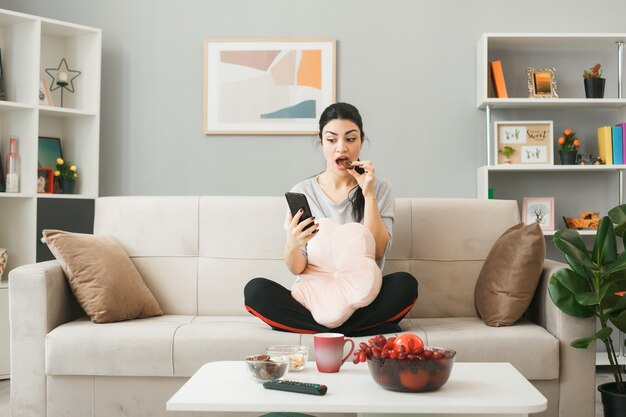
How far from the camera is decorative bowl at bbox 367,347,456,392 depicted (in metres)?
1.69

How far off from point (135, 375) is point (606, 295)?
165cm

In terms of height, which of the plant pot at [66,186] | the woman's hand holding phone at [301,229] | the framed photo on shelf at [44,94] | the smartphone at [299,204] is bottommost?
the woman's hand holding phone at [301,229]

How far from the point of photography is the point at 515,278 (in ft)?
9.02

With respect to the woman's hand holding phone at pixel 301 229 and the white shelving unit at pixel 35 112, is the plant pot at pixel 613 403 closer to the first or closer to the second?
the woman's hand holding phone at pixel 301 229

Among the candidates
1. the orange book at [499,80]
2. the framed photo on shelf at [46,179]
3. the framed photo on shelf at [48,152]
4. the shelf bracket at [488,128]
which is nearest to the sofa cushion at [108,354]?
the framed photo on shelf at [46,179]

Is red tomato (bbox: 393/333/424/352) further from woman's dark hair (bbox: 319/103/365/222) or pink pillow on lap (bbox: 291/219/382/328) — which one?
woman's dark hair (bbox: 319/103/365/222)

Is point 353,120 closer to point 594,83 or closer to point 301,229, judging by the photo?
point 301,229

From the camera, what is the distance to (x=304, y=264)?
276cm

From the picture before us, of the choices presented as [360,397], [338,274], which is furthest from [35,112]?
[360,397]

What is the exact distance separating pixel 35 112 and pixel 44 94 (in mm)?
253

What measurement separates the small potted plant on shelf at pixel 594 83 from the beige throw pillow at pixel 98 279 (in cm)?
275

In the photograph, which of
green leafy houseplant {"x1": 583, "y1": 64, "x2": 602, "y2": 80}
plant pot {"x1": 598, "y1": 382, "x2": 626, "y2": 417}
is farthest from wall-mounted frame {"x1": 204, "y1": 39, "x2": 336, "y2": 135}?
plant pot {"x1": 598, "y1": 382, "x2": 626, "y2": 417}

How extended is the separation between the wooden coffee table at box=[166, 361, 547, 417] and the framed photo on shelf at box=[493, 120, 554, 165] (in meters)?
2.50

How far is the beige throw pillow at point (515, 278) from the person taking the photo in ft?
8.94
